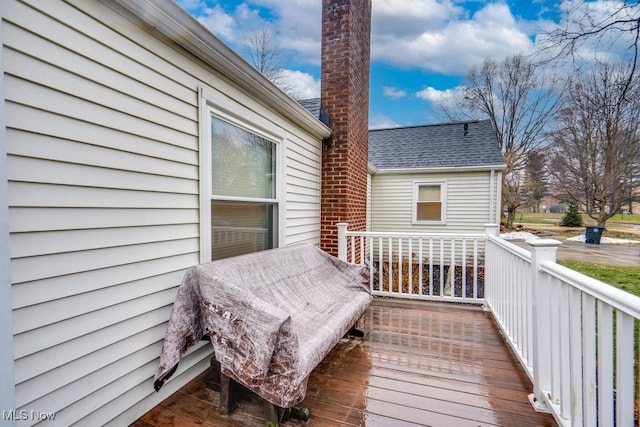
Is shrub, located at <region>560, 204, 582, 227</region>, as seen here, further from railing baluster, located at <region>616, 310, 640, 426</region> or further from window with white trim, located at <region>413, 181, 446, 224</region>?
railing baluster, located at <region>616, 310, 640, 426</region>

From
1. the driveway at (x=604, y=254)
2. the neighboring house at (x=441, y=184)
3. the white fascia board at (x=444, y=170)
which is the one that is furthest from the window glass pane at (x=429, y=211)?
the driveway at (x=604, y=254)

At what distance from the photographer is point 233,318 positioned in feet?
6.01

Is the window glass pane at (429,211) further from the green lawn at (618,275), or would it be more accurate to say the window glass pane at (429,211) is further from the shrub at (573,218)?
the shrub at (573,218)

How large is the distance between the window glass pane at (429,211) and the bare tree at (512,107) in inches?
365

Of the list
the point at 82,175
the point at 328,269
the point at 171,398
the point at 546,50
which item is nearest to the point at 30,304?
the point at 82,175

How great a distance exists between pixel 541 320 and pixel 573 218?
20.5 meters

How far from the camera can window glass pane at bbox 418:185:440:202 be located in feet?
30.2

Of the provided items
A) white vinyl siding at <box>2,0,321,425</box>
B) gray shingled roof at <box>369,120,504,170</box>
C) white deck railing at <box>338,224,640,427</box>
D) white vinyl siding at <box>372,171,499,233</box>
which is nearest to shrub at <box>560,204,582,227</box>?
gray shingled roof at <box>369,120,504,170</box>

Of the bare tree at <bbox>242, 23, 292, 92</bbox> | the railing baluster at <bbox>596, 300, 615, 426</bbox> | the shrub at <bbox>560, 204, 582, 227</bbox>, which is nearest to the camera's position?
the railing baluster at <bbox>596, 300, 615, 426</bbox>

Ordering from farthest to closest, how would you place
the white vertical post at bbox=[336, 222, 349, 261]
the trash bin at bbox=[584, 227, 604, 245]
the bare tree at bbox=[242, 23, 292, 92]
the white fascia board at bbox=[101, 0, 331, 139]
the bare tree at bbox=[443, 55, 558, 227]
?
the bare tree at bbox=[443, 55, 558, 227] < the bare tree at bbox=[242, 23, 292, 92] < the trash bin at bbox=[584, 227, 604, 245] < the white vertical post at bbox=[336, 222, 349, 261] < the white fascia board at bbox=[101, 0, 331, 139]

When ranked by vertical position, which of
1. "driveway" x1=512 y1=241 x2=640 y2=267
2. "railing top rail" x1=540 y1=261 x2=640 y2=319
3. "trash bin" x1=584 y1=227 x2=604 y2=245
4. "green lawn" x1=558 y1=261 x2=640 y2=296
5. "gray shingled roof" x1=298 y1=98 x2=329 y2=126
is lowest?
"driveway" x1=512 y1=241 x2=640 y2=267

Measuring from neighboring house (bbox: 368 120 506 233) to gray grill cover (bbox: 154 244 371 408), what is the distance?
6239mm

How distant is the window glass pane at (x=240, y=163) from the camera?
Answer: 2.61m

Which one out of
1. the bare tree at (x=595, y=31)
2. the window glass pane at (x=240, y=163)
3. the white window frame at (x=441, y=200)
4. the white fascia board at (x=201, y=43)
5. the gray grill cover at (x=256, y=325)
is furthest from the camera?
the white window frame at (x=441, y=200)
